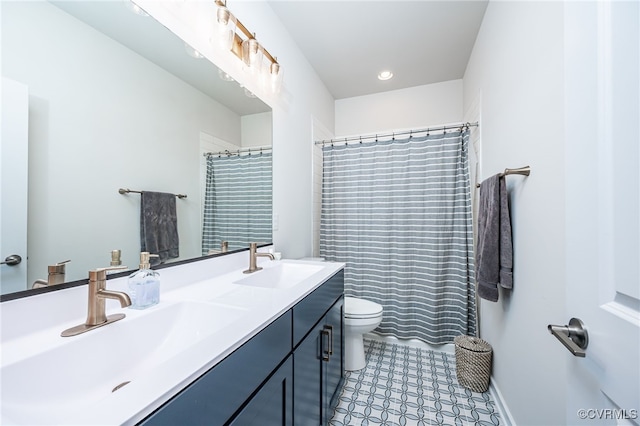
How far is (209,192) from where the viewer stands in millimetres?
1303

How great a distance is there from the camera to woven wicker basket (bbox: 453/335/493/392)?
162cm

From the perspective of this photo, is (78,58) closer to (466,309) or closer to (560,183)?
(560,183)

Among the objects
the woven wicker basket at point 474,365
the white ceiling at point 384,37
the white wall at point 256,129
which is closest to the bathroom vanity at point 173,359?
the white wall at point 256,129

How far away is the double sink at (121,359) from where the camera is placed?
1.53ft

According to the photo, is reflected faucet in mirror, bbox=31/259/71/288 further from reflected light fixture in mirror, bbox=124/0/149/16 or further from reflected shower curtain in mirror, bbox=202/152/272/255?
reflected light fixture in mirror, bbox=124/0/149/16

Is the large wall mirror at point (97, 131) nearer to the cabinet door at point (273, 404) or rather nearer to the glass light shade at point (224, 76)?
the glass light shade at point (224, 76)

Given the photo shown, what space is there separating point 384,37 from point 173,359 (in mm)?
2413

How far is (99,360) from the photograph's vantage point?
24.8 inches

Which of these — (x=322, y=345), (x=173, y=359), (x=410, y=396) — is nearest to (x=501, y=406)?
(x=410, y=396)

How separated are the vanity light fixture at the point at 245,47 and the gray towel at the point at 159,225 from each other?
855mm

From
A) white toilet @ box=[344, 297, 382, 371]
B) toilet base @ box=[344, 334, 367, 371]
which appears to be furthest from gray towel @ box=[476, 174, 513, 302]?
toilet base @ box=[344, 334, 367, 371]

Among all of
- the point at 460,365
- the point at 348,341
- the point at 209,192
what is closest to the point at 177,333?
the point at 209,192

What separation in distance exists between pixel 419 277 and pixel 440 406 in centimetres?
88

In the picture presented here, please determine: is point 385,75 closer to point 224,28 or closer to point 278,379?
point 224,28
